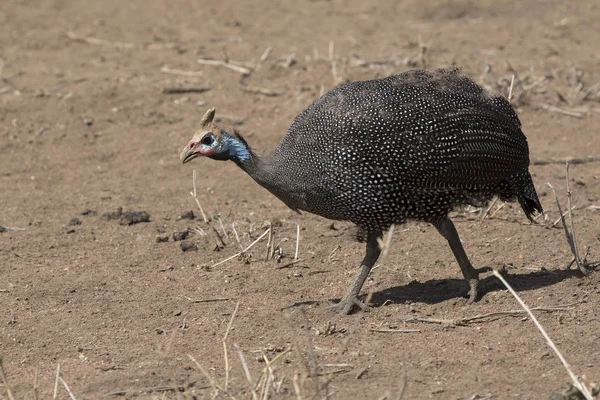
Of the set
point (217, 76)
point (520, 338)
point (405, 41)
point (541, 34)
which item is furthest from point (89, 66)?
point (520, 338)

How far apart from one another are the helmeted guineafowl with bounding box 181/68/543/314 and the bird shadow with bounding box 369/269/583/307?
0.19 meters

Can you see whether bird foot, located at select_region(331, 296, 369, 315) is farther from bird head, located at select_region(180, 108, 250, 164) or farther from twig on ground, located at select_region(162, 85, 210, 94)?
twig on ground, located at select_region(162, 85, 210, 94)

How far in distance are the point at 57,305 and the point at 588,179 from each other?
12.8 ft

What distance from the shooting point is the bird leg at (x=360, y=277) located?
17.9ft

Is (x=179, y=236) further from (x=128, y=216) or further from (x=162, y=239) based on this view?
(x=128, y=216)

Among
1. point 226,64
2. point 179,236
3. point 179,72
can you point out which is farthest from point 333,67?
point 179,236

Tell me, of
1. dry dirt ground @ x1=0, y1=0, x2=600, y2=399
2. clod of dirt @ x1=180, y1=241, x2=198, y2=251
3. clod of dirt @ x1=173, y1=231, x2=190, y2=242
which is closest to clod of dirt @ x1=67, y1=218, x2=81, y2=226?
dry dirt ground @ x1=0, y1=0, x2=600, y2=399

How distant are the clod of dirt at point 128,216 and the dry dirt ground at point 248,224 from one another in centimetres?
6

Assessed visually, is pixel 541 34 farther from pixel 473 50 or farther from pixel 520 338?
pixel 520 338

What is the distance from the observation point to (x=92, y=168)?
26.5 ft

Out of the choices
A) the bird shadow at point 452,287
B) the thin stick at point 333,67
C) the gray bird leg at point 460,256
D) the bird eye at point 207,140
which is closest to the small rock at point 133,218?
the bird eye at point 207,140

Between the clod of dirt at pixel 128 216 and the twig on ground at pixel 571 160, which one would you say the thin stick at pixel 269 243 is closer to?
the clod of dirt at pixel 128 216

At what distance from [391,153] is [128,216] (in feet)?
8.08

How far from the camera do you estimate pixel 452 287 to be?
5.79 m
